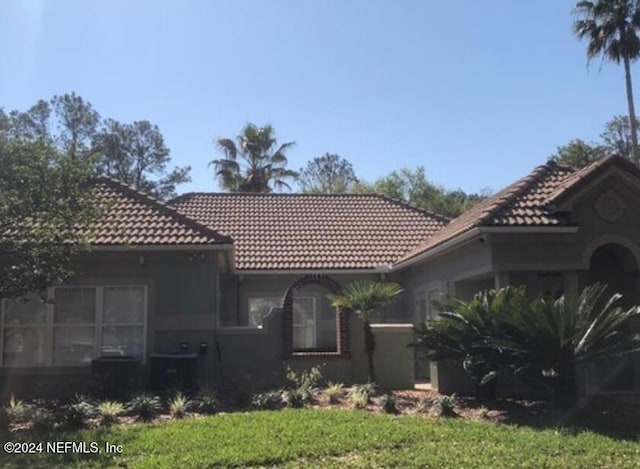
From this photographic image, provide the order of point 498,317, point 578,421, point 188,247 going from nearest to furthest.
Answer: point 578,421
point 498,317
point 188,247

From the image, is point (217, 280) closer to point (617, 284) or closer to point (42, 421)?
point (42, 421)

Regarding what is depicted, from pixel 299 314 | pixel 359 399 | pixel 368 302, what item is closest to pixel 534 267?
pixel 368 302

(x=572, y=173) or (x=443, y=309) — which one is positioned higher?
(x=572, y=173)

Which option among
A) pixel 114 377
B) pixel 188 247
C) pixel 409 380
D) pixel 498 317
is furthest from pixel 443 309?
pixel 114 377

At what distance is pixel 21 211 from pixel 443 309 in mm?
7839

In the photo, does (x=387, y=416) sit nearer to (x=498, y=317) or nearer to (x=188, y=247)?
(x=498, y=317)

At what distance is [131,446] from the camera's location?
8.95 meters

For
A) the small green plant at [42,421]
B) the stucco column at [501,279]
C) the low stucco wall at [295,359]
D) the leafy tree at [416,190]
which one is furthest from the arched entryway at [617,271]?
the leafy tree at [416,190]

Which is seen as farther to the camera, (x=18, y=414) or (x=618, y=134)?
(x=618, y=134)

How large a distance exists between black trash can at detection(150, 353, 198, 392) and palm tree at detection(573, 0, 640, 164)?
24.7 meters

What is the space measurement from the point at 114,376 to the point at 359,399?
504cm

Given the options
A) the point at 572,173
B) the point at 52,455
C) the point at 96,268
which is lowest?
the point at 52,455

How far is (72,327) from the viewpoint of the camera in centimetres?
1521

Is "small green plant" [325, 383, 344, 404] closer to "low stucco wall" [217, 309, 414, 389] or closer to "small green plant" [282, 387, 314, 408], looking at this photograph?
"small green plant" [282, 387, 314, 408]
